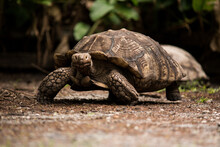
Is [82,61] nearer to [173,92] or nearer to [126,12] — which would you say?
[173,92]

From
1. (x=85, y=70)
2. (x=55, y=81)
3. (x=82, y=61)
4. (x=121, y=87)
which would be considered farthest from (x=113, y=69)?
(x=55, y=81)

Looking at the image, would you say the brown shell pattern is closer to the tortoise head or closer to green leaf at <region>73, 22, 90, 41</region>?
the tortoise head

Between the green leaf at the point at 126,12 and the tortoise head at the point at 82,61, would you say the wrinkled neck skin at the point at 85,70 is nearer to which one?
the tortoise head at the point at 82,61

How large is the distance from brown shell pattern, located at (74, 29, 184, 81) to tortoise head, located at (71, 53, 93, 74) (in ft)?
0.57

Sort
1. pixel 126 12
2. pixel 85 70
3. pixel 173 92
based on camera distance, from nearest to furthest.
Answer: pixel 85 70
pixel 173 92
pixel 126 12

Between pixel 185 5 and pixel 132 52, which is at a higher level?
pixel 185 5

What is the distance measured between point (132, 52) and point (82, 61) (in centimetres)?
68

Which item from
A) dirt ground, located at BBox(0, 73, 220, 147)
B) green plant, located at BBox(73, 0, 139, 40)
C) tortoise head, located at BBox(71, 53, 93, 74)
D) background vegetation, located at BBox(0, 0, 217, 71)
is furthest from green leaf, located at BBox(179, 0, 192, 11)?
tortoise head, located at BBox(71, 53, 93, 74)

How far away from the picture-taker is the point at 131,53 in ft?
13.1

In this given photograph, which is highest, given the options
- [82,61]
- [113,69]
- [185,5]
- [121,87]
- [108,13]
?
[185,5]

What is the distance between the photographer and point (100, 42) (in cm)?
408

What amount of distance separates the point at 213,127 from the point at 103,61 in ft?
6.02

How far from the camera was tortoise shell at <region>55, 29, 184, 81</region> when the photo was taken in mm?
3928

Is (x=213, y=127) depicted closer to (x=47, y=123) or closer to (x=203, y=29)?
(x=47, y=123)
